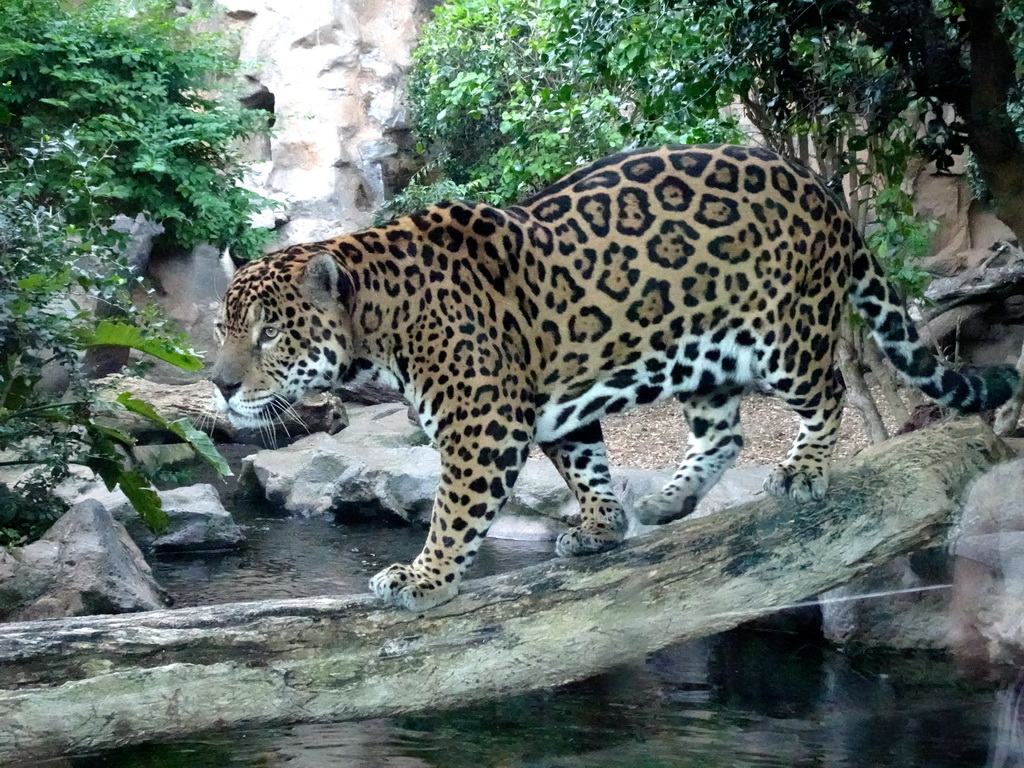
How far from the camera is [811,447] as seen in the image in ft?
17.7

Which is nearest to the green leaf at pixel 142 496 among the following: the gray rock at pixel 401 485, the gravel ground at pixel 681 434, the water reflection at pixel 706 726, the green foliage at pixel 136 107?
the gray rock at pixel 401 485

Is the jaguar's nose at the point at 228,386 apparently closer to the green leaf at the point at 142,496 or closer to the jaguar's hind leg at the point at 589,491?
the jaguar's hind leg at the point at 589,491

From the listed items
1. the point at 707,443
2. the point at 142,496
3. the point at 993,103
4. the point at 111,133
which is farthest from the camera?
the point at 111,133

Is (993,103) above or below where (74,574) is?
above

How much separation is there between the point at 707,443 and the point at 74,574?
4.20m

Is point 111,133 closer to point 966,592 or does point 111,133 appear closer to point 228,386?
point 228,386

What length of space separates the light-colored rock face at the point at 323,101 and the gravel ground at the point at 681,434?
8.86 metres

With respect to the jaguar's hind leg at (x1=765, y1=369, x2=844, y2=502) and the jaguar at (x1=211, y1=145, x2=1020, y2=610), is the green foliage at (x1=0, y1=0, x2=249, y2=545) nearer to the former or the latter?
the jaguar at (x1=211, y1=145, x2=1020, y2=610)

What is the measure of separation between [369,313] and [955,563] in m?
3.24

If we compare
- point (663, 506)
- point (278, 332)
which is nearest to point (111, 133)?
point (278, 332)

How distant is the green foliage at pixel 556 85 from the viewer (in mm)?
6742

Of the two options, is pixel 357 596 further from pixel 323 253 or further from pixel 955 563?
pixel 955 563

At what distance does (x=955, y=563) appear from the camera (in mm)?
5480

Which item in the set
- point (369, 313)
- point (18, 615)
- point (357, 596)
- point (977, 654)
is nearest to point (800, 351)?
point (977, 654)
